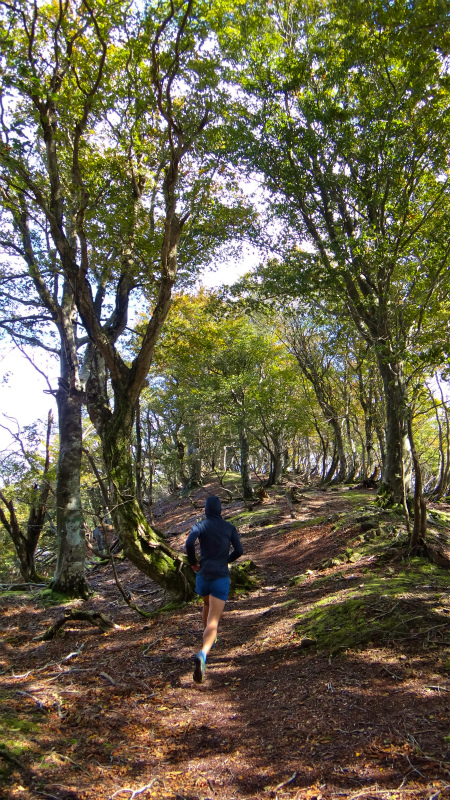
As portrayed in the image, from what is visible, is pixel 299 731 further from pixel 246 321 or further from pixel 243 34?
pixel 246 321

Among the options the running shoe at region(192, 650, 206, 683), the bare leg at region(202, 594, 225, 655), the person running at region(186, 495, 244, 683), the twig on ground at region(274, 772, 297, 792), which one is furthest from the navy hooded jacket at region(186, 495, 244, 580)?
the twig on ground at region(274, 772, 297, 792)

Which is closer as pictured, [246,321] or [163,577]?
[163,577]

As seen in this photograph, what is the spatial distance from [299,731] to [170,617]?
4.30 m

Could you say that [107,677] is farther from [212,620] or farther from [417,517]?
[417,517]

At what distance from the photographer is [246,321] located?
23750mm

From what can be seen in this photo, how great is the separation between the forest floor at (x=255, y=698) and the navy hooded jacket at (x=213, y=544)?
1152 millimetres

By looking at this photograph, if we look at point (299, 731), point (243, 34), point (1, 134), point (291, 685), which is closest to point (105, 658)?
point (291, 685)

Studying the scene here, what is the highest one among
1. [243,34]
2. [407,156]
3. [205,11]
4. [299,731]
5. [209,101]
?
[243,34]

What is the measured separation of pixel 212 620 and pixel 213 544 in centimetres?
81

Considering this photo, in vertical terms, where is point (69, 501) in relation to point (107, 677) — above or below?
above

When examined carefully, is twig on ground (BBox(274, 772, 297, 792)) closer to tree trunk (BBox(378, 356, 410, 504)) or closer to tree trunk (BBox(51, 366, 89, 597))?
tree trunk (BBox(51, 366, 89, 597))

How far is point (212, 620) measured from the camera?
4.87 m

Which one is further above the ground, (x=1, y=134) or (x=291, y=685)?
(x=1, y=134)

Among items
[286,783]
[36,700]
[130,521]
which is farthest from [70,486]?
[286,783]
